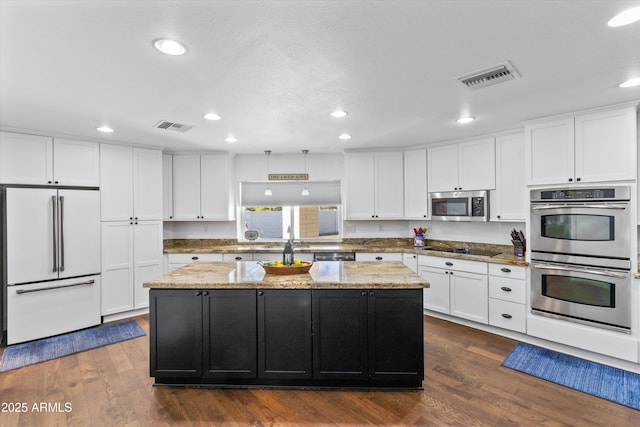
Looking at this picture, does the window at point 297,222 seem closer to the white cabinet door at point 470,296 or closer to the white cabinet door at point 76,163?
the white cabinet door at point 470,296

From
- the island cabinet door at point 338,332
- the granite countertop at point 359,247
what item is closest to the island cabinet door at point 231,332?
the island cabinet door at point 338,332

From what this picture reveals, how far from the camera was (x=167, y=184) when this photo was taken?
4.84m

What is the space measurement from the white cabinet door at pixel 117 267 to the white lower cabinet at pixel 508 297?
4.69 metres

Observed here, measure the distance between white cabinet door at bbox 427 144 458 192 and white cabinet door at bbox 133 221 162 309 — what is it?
4087 millimetres

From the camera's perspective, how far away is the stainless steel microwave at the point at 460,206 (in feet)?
13.2

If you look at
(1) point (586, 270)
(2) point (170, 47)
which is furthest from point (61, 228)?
(1) point (586, 270)

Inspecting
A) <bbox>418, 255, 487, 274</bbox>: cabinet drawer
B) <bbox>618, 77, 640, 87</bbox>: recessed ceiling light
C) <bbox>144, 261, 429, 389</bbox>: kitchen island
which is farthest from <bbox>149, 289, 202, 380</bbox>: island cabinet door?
<bbox>618, 77, 640, 87</bbox>: recessed ceiling light

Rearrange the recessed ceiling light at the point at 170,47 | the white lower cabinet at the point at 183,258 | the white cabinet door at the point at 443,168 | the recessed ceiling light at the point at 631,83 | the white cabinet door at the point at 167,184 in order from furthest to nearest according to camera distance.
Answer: the white cabinet door at the point at 167,184 → the white lower cabinet at the point at 183,258 → the white cabinet door at the point at 443,168 → the recessed ceiling light at the point at 631,83 → the recessed ceiling light at the point at 170,47

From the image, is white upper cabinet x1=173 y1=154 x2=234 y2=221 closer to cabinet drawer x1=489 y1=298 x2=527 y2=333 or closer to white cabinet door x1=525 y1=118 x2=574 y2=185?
cabinet drawer x1=489 y1=298 x2=527 y2=333

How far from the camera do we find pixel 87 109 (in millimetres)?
2846

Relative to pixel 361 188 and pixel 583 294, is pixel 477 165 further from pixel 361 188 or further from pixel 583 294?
pixel 583 294

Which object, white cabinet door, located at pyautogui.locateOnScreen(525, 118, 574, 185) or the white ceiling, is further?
white cabinet door, located at pyautogui.locateOnScreen(525, 118, 574, 185)

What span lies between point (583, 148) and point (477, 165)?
118 centimetres

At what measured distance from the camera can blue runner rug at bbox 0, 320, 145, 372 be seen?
10.1 ft
